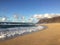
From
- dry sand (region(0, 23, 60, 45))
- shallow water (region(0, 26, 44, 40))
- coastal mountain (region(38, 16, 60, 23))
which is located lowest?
dry sand (region(0, 23, 60, 45))

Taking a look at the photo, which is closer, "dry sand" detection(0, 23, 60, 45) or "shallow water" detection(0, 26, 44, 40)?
"dry sand" detection(0, 23, 60, 45)

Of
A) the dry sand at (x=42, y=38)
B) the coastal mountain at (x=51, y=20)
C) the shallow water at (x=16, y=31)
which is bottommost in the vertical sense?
the dry sand at (x=42, y=38)

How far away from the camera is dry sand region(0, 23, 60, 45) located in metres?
2.32

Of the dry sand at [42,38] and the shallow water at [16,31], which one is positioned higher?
the shallow water at [16,31]

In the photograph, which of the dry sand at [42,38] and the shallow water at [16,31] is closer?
the dry sand at [42,38]

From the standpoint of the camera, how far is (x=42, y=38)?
2.36 m

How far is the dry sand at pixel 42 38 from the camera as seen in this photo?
7.60ft

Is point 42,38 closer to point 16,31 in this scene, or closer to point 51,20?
point 51,20

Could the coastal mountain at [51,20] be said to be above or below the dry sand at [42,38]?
above

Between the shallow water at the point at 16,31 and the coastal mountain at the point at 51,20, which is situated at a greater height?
the coastal mountain at the point at 51,20

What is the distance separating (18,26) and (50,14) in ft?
1.55

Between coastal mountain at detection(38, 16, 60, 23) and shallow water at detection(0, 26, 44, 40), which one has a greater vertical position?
coastal mountain at detection(38, 16, 60, 23)

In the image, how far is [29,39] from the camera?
7.68 feet

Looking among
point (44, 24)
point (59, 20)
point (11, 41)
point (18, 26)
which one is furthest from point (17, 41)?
point (59, 20)
